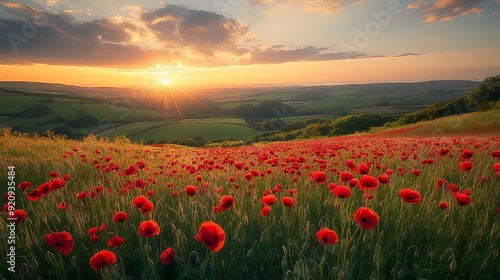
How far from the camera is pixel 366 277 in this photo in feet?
6.29

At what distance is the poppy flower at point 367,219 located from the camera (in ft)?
5.77

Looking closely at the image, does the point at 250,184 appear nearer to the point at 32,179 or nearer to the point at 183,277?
the point at 183,277

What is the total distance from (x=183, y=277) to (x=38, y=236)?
5.26ft

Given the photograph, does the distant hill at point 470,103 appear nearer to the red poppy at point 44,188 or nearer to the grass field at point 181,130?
the grass field at point 181,130

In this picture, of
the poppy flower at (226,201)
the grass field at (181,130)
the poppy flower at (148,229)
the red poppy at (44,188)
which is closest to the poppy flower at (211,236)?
the poppy flower at (148,229)

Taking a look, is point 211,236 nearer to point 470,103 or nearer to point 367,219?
point 367,219

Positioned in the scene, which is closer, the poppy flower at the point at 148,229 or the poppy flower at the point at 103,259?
the poppy flower at the point at 103,259

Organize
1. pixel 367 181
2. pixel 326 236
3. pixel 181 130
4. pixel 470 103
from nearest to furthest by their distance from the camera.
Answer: pixel 326 236 → pixel 367 181 → pixel 470 103 → pixel 181 130

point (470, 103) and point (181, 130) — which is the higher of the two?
point (470, 103)

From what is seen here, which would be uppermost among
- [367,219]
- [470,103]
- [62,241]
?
[367,219]

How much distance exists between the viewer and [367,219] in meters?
1.80

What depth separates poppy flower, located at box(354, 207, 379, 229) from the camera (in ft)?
5.77

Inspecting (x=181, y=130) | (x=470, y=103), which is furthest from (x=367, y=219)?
(x=181, y=130)

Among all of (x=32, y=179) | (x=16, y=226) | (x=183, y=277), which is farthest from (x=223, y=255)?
(x=32, y=179)
